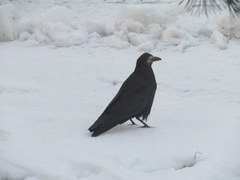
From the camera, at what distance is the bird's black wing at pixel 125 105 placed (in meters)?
4.66

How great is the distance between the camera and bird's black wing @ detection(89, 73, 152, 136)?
466 cm

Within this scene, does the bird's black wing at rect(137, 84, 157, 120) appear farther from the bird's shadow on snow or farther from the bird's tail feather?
the bird's tail feather

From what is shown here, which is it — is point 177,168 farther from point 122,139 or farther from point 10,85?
point 10,85

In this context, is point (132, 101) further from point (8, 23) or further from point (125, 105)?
point (8, 23)

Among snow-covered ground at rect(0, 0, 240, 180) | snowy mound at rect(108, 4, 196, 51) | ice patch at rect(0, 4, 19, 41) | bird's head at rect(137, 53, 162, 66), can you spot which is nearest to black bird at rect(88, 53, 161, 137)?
bird's head at rect(137, 53, 162, 66)

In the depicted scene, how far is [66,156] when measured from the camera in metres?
4.10

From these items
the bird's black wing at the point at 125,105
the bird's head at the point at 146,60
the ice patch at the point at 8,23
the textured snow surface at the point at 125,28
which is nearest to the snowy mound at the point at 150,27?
the textured snow surface at the point at 125,28

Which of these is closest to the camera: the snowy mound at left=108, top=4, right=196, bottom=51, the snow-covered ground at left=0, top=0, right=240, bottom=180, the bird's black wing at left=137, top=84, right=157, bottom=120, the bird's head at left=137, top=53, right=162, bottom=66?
the snow-covered ground at left=0, top=0, right=240, bottom=180

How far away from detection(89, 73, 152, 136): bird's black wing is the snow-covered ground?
0.10 meters

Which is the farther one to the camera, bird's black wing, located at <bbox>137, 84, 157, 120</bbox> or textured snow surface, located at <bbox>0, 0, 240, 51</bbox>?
textured snow surface, located at <bbox>0, 0, 240, 51</bbox>

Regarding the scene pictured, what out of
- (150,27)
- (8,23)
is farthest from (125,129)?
(8,23)

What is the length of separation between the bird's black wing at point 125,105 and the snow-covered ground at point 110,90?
0.31 ft

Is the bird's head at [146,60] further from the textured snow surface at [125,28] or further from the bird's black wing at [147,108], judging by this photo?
the textured snow surface at [125,28]

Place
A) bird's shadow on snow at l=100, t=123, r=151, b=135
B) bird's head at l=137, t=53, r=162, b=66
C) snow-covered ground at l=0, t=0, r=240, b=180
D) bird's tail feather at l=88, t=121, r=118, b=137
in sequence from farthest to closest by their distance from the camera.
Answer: bird's head at l=137, t=53, r=162, b=66 → bird's shadow on snow at l=100, t=123, r=151, b=135 → bird's tail feather at l=88, t=121, r=118, b=137 → snow-covered ground at l=0, t=0, r=240, b=180
